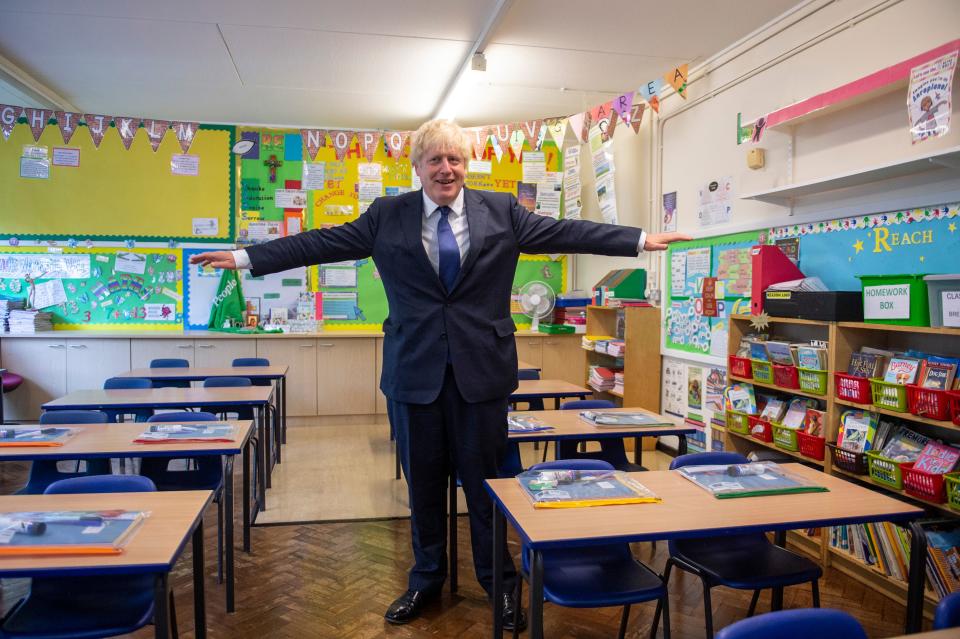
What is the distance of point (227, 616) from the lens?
266 cm

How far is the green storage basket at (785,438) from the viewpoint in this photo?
3.31 meters

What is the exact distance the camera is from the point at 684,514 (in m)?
1.84

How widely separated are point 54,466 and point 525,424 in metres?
2.18

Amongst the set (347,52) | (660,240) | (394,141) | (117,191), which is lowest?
(660,240)

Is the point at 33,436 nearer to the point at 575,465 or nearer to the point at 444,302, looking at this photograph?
the point at 444,302

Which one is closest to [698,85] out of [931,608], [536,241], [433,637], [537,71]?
[537,71]

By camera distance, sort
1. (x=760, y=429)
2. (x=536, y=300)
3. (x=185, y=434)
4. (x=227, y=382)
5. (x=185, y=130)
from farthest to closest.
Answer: (x=536, y=300) < (x=185, y=130) < (x=227, y=382) < (x=760, y=429) < (x=185, y=434)

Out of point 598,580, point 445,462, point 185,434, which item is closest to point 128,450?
point 185,434

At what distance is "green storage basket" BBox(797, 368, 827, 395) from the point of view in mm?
3173

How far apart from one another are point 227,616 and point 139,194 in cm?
513

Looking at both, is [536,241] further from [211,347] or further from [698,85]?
[211,347]

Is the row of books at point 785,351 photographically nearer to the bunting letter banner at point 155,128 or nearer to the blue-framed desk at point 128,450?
the blue-framed desk at point 128,450

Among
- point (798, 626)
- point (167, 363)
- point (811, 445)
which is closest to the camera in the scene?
point (798, 626)

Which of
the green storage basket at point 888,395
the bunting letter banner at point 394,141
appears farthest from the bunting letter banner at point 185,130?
the green storage basket at point 888,395
